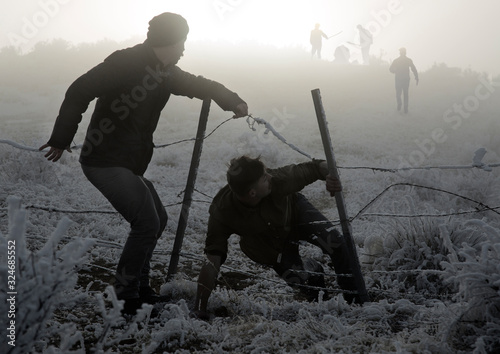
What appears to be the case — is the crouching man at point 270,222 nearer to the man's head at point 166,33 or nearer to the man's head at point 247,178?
the man's head at point 247,178

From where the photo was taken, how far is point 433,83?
21109mm

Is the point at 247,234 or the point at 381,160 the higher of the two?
the point at 381,160

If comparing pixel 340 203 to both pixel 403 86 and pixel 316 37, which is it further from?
pixel 316 37

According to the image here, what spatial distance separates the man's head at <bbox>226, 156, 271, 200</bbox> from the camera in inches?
118

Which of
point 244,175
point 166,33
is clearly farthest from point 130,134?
point 244,175

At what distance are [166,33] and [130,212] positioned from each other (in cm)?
115

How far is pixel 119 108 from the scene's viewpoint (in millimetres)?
2764

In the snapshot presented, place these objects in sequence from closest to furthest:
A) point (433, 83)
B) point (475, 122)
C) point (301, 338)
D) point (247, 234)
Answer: point (301, 338), point (247, 234), point (475, 122), point (433, 83)

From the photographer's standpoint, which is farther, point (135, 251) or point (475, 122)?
point (475, 122)

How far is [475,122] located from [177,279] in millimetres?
16378

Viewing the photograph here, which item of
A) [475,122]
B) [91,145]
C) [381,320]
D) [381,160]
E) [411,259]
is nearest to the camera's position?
[381,320]

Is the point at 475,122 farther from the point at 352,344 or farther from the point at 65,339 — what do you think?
the point at 65,339

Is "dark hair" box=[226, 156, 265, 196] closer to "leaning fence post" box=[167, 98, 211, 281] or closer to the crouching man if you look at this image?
the crouching man

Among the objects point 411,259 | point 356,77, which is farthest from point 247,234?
point 356,77
